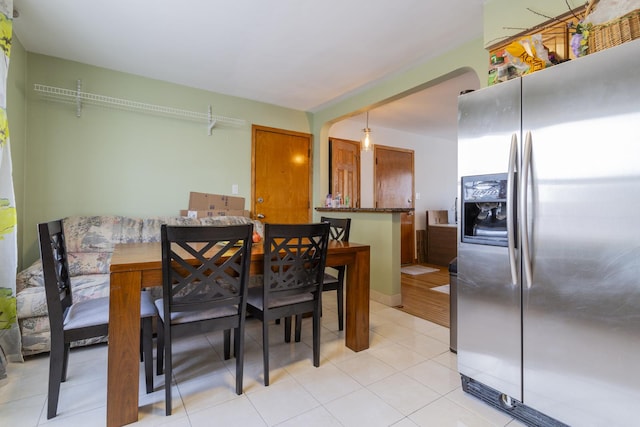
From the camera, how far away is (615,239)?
1207 mm

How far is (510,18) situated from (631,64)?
106 centimetres

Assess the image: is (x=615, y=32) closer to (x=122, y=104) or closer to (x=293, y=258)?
(x=293, y=258)

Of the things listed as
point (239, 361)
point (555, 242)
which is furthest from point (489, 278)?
point (239, 361)

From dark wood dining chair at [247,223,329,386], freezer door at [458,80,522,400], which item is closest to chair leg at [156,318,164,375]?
dark wood dining chair at [247,223,329,386]

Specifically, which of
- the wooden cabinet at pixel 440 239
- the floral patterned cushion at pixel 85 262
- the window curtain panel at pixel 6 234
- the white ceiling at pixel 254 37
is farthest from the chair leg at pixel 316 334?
the wooden cabinet at pixel 440 239

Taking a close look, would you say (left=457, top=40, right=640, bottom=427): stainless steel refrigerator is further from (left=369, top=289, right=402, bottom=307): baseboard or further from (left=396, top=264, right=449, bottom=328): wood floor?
(left=369, top=289, right=402, bottom=307): baseboard

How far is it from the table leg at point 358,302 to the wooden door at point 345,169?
2406 mm

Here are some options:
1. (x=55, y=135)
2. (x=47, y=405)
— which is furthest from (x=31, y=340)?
(x=55, y=135)

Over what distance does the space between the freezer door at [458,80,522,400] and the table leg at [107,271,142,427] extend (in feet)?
5.77

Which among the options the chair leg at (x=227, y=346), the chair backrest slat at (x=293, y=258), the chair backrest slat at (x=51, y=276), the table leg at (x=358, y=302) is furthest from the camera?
the table leg at (x=358, y=302)

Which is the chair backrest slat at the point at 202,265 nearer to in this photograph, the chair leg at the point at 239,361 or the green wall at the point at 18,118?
the chair leg at the point at 239,361

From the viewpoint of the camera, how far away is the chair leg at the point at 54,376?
1.49 meters

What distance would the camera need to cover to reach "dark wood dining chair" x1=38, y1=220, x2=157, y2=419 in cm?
146

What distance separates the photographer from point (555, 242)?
1365mm
